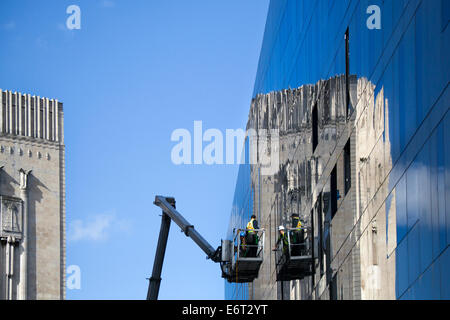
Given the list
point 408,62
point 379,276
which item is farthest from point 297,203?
point 408,62

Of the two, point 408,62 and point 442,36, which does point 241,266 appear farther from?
point 442,36

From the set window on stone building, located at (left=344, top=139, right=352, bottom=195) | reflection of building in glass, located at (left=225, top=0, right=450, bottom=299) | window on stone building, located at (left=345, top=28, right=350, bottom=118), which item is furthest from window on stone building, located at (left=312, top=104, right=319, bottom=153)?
window on stone building, located at (left=344, top=139, right=352, bottom=195)

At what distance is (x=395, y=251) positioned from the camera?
3028 cm

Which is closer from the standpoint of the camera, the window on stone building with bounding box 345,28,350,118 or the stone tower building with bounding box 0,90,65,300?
the window on stone building with bounding box 345,28,350,118

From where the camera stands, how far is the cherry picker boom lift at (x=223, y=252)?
4722 cm

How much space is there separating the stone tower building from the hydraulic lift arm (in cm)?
6250

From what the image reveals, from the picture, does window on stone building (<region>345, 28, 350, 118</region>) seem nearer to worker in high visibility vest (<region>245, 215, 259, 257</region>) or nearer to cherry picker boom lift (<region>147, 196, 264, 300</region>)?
cherry picker boom lift (<region>147, 196, 264, 300</region>)

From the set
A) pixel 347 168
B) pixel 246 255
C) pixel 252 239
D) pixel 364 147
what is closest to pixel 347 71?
pixel 347 168

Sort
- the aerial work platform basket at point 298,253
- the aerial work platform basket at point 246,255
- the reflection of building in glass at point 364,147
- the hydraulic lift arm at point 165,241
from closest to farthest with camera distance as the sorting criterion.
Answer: the reflection of building in glass at point 364,147 < the aerial work platform basket at point 298,253 < the aerial work platform basket at point 246,255 < the hydraulic lift arm at point 165,241

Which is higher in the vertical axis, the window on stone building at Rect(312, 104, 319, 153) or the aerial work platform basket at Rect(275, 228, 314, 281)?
the window on stone building at Rect(312, 104, 319, 153)

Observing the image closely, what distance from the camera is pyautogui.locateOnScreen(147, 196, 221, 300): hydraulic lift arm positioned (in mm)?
55625

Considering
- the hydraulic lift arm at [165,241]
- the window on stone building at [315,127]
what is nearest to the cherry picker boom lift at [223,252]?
the hydraulic lift arm at [165,241]

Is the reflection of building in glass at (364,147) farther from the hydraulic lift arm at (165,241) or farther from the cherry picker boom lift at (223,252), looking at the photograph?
the hydraulic lift arm at (165,241)

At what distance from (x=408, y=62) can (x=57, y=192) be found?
10245cm
